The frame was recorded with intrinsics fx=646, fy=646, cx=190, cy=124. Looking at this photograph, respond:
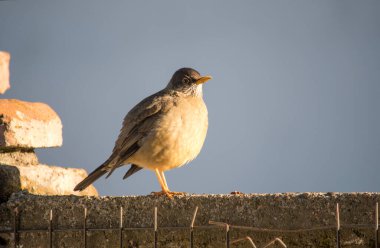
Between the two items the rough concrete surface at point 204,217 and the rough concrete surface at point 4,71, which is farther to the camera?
the rough concrete surface at point 4,71

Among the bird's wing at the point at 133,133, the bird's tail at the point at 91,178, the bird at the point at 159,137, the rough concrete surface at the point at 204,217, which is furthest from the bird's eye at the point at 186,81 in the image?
the rough concrete surface at the point at 204,217

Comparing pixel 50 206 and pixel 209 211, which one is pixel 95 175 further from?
pixel 209 211

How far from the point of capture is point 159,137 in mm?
5578

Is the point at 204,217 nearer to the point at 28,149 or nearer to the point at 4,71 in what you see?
the point at 28,149

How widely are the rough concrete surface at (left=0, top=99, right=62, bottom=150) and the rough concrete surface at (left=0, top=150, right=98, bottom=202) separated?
12 cm

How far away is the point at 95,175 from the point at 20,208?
93 centimetres

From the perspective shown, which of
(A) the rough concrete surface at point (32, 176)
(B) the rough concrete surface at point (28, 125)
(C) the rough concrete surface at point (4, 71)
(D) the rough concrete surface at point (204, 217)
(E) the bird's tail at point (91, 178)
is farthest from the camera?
(E) the bird's tail at point (91, 178)

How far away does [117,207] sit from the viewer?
4547 mm

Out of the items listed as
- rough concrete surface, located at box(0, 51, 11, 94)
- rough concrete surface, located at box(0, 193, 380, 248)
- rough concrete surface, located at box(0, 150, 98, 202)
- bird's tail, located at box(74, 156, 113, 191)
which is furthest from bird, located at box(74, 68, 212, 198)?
rough concrete surface, located at box(0, 51, 11, 94)

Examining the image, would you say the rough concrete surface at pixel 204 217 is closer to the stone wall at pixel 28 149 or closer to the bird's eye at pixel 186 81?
the stone wall at pixel 28 149

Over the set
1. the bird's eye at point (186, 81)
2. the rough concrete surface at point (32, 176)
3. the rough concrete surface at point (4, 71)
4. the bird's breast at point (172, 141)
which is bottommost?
the rough concrete surface at point (32, 176)

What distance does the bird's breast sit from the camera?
5.59 metres

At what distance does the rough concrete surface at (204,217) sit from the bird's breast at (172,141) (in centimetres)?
104

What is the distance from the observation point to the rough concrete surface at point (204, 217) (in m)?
3.99
